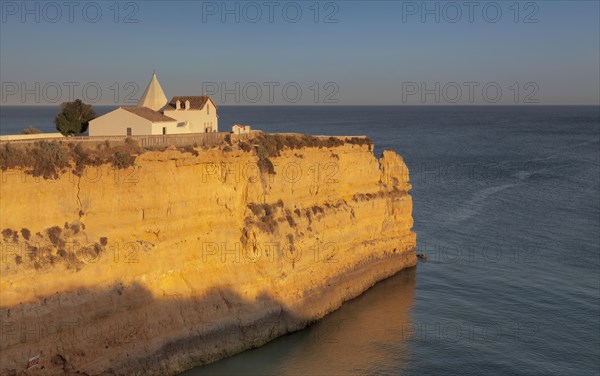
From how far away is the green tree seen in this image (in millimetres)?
30984

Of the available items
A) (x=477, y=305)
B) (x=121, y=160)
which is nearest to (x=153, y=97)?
(x=121, y=160)

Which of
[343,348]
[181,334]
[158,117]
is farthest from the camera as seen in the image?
[158,117]

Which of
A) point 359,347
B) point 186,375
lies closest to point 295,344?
point 359,347

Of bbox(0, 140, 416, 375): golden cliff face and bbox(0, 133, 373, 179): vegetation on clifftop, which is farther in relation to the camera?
bbox(0, 133, 373, 179): vegetation on clifftop

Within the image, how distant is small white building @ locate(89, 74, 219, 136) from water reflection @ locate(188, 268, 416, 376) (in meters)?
12.1

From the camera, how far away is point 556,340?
2575cm

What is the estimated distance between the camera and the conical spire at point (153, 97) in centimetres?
3578

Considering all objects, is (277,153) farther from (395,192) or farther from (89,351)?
(89,351)

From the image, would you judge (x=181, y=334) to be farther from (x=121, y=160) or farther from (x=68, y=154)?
(x=68, y=154)

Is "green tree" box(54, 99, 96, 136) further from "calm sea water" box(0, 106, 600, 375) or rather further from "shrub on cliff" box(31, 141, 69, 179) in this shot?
"calm sea water" box(0, 106, 600, 375)

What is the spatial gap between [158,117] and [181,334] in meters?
12.2

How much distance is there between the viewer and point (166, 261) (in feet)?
76.5

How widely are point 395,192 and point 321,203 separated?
7303 millimetres

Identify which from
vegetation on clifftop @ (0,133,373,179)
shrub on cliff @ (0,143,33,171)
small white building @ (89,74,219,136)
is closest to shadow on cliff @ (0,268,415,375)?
vegetation on clifftop @ (0,133,373,179)
